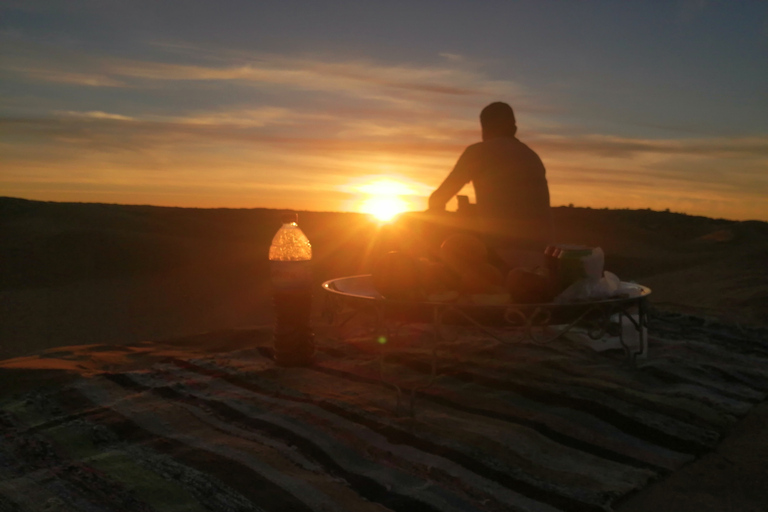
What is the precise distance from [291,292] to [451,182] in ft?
4.80

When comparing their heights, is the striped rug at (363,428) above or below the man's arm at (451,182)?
below

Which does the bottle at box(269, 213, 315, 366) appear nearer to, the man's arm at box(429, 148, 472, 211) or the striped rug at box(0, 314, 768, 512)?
the striped rug at box(0, 314, 768, 512)

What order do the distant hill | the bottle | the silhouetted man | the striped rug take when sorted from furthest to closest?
the distant hill
the silhouetted man
the bottle
the striped rug

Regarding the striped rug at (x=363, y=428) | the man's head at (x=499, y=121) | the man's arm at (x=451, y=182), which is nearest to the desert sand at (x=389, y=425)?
the striped rug at (x=363, y=428)

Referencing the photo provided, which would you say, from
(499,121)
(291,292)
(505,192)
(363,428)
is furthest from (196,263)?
(363,428)

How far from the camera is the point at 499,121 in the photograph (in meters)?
4.71

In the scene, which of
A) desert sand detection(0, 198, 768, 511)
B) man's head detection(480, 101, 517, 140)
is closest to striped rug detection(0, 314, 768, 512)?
desert sand detection(0, 198, 768, 511)

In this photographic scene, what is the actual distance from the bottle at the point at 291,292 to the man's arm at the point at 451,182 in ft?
3.44

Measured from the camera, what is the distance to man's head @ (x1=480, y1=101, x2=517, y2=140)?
471cm

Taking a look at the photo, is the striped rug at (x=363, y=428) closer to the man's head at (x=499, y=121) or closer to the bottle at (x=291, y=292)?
the bottle at (x=291, y=292)

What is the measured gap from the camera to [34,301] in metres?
8.22

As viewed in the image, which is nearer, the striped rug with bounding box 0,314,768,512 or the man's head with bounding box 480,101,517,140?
the striped rug with bounding box 0,314,768,512

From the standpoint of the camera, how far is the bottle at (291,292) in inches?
154

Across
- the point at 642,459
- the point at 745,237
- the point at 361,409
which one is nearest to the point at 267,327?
the point at 361,409
